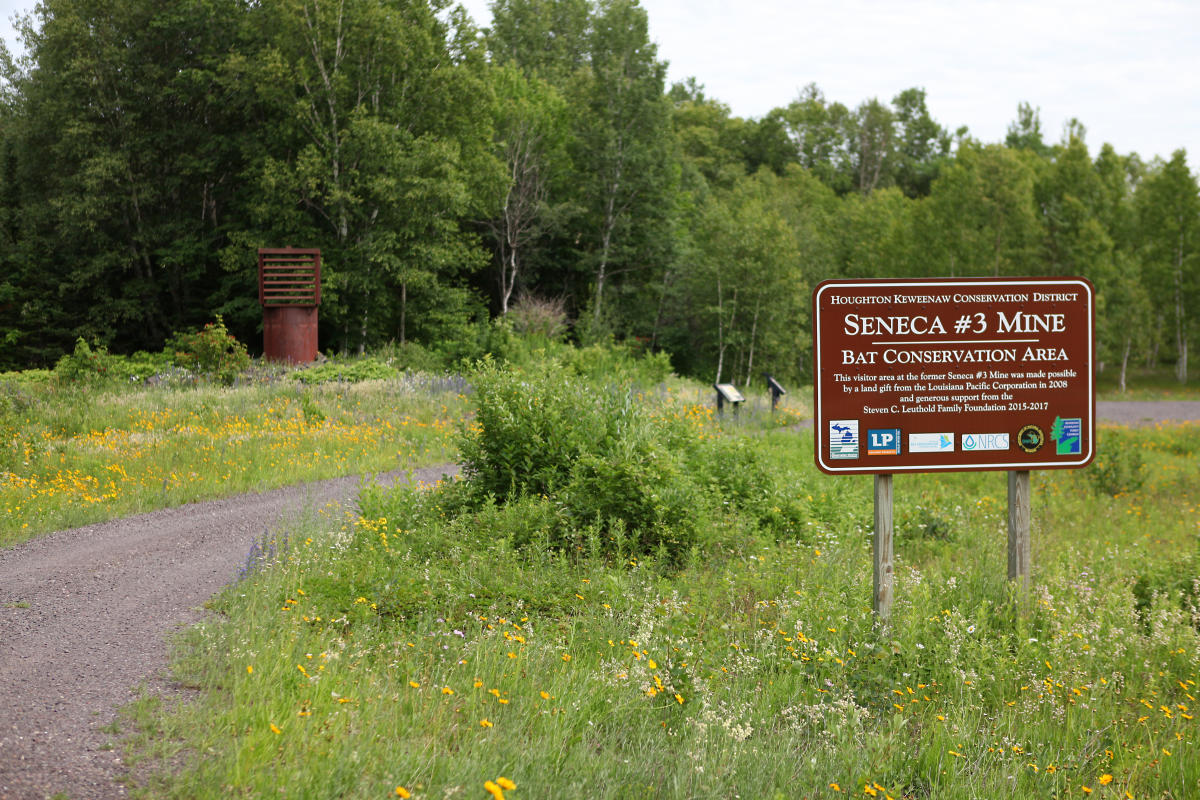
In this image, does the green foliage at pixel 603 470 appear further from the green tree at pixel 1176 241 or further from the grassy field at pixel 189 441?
the green tree at pixel 1176 241

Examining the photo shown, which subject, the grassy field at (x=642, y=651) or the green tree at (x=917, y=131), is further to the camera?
the green tree at (x=917, y=131)

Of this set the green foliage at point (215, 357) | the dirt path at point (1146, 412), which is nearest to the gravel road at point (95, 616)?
the green foliage at point (215, 357)

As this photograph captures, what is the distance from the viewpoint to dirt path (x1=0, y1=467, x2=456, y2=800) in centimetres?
347

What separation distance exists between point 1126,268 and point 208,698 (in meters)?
46.2

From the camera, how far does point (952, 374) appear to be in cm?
547

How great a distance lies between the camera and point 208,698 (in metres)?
3.96

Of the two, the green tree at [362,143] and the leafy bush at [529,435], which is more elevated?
the green tree at [362,143]

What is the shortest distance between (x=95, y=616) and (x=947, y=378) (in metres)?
5.54

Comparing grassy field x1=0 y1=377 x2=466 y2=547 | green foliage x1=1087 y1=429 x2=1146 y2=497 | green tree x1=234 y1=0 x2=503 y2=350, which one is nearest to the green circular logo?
grassy field x1=0 y1=377 x2=466 y2=547

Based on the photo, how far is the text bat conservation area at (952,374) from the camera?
17.7 ft

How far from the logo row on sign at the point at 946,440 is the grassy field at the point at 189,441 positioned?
6805 millimetres

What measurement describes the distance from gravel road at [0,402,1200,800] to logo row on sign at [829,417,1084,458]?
401 cm

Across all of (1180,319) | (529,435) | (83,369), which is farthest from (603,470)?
(1180,319)

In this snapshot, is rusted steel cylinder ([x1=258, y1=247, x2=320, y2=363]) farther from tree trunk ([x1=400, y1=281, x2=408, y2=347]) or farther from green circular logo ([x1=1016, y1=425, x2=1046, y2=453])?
green circular logo ([x1=1016, y1=425, x2=1046, y2=453])
